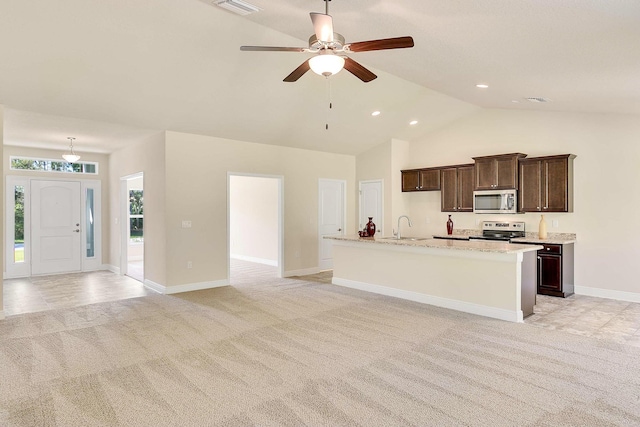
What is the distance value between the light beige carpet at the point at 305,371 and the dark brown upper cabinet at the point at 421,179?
3.43 m

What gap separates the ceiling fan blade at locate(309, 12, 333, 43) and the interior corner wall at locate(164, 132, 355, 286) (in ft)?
13.2

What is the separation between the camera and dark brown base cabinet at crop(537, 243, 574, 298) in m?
5.80

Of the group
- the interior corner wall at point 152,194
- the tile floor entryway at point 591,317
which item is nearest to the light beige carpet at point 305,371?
the tile floor entryway at point 591,317

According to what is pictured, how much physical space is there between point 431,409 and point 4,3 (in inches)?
177

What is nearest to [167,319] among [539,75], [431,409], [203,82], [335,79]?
[203,82]

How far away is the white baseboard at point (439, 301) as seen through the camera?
4.60m

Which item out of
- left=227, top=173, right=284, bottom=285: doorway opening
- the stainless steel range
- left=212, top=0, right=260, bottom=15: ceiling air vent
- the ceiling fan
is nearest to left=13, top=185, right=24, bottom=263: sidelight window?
left=227, top=173, right=284, bottom=285: doorway opening

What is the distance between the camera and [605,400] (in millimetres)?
2732

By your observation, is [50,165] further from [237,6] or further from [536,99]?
[536,99]

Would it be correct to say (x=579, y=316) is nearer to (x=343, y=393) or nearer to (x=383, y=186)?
(x=343, y=393)

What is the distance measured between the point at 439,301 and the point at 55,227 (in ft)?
24.9

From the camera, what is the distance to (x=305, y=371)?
320 cm

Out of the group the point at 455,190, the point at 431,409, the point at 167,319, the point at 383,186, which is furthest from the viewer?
the point at 383,186

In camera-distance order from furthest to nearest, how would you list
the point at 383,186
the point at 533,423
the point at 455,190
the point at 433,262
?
the point at 383,186, the point at 455,190, the point at 433,262, the point at 533,423
